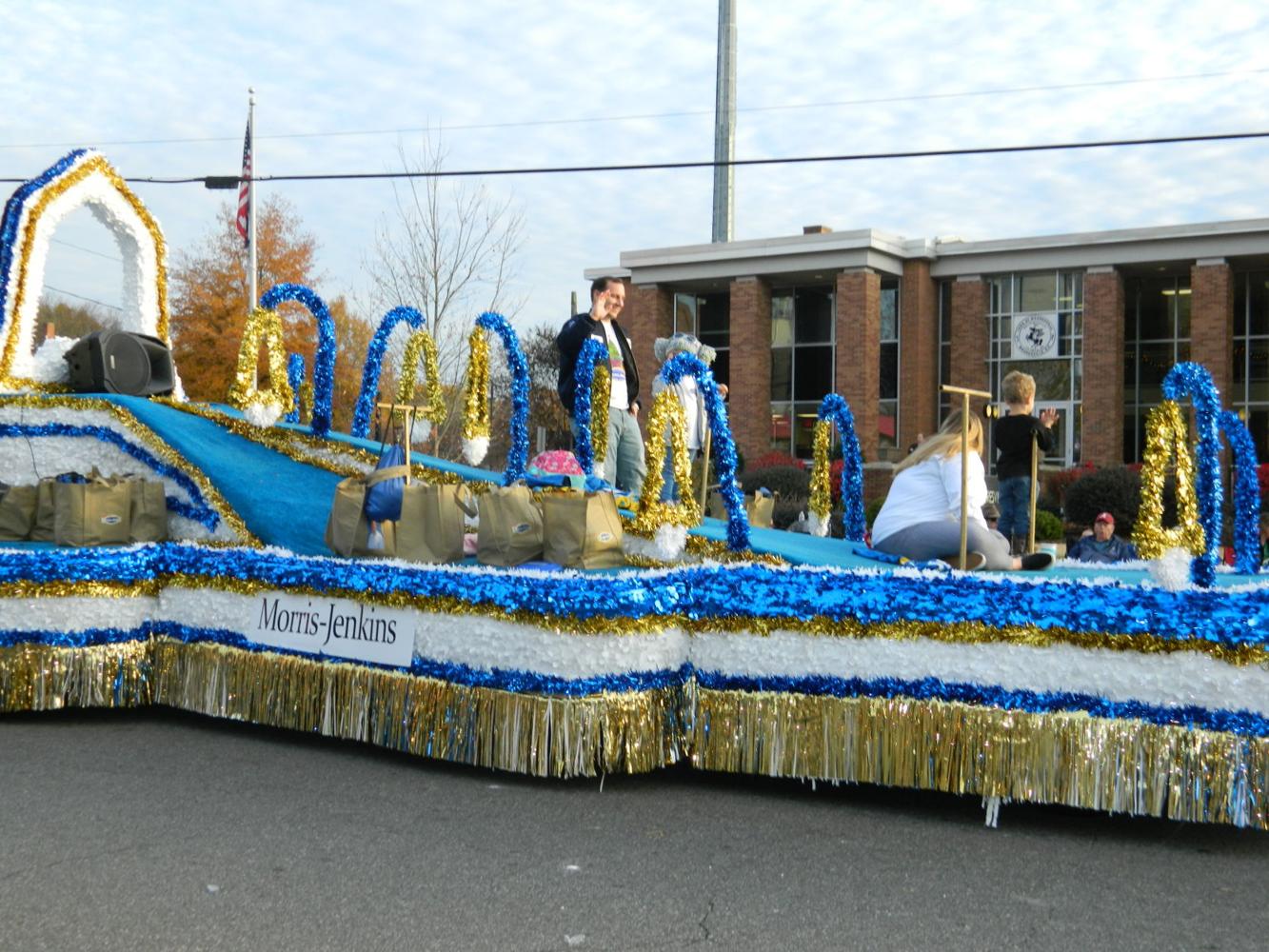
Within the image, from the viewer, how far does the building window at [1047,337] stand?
104ft

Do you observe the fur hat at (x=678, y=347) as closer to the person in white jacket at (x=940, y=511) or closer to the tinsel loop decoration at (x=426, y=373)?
the tinsel loop decoration at (x=426, y=373)

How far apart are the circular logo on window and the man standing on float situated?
85.4 ft

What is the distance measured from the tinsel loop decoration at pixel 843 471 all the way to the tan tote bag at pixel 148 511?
3954 millimetres

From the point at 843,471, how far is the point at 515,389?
2202mm

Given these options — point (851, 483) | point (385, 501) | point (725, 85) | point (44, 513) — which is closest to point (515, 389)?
point (385, 501)

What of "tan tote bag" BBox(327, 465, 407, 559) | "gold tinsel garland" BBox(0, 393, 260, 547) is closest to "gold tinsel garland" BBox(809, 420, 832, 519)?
"tan tote bag" BBox(327, 465, 407, 559)

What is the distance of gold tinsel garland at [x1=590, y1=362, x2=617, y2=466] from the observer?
7051mm

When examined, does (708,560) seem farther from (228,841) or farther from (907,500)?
(228,841)

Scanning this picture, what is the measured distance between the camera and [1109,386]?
1208 inches

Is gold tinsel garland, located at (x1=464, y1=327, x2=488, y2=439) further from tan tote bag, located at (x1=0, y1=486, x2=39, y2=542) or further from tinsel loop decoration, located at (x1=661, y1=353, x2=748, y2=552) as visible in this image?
tan tote bag, located at (x1=0, y1=486, x2=39, y2=542)

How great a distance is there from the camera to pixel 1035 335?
1259 inches

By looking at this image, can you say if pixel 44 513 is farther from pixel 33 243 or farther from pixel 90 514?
pixel 33 243

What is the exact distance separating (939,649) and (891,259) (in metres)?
28.4

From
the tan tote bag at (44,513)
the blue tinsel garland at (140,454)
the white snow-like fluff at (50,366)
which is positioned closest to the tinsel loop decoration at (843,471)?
the blue tinsel garland at (140,454)
